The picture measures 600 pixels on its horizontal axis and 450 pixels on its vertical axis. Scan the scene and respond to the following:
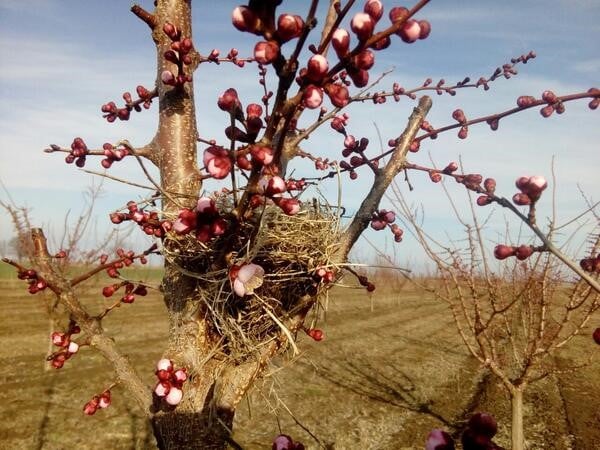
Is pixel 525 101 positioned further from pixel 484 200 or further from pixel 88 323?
pixel 88 323

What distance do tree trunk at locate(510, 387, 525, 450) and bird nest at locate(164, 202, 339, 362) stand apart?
2653mm

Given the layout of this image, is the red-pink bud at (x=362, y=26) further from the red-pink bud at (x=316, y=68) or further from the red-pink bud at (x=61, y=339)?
the red-pink bud at (x=61, y=339)

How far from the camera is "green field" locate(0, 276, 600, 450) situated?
6.43 metres

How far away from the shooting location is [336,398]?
8.29 metres

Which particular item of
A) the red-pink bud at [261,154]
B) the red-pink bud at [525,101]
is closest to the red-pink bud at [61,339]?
the red-pink bud at [261,154]

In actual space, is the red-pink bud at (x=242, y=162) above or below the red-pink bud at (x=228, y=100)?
below

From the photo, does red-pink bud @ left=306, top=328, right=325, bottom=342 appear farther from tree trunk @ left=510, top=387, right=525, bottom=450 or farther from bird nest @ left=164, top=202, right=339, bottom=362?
tree trunk @ left=510, top=387, right=525, bottom=450

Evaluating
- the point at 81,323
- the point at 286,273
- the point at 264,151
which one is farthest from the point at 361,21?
the point at 81,323

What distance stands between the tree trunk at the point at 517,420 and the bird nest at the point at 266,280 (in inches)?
104

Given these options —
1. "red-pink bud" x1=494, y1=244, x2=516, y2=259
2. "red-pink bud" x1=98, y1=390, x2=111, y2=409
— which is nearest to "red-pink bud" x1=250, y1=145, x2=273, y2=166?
"red-pink bud" x1=494, y1=244, x2=516, y2=259

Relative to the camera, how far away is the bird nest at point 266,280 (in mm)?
1399

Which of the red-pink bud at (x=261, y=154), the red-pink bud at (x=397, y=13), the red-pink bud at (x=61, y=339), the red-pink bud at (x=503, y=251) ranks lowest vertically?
the red-pink bud at (x=61, y=339)

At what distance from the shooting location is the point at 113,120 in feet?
6.07

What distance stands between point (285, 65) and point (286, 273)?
95cm
